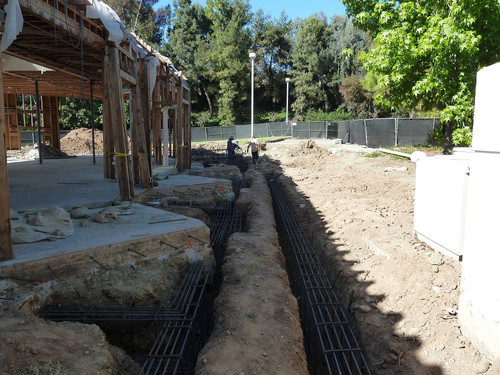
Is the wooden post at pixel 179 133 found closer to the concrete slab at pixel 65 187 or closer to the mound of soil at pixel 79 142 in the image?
the concrete slab at pixel 65 187

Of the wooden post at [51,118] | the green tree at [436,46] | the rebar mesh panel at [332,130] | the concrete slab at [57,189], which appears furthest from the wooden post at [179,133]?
the rebar mesh panel at [332,130]

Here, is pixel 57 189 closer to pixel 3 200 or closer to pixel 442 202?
pixel 3 200

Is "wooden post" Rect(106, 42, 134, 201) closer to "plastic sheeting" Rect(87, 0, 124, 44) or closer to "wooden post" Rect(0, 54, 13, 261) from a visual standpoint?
"plastic sheeting" Rect(87, 0, 124, 44)

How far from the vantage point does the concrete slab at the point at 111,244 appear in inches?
149

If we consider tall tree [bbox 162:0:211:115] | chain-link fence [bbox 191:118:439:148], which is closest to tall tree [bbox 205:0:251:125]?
tall tree [bbox 162:0:211:115]

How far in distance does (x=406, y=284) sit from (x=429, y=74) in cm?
A: 703

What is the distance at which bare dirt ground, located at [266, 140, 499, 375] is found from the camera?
3.77m

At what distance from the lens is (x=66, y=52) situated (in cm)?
791

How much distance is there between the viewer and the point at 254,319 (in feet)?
12.1

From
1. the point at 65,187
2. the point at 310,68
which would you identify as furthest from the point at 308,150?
the point at 310,68

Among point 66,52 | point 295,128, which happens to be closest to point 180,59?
point 295,128

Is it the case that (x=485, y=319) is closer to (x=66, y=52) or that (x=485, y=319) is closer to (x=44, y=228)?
(x=44, y=228)

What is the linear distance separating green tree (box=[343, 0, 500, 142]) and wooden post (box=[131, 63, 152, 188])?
21.0 feet

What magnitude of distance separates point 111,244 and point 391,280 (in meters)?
3.65
